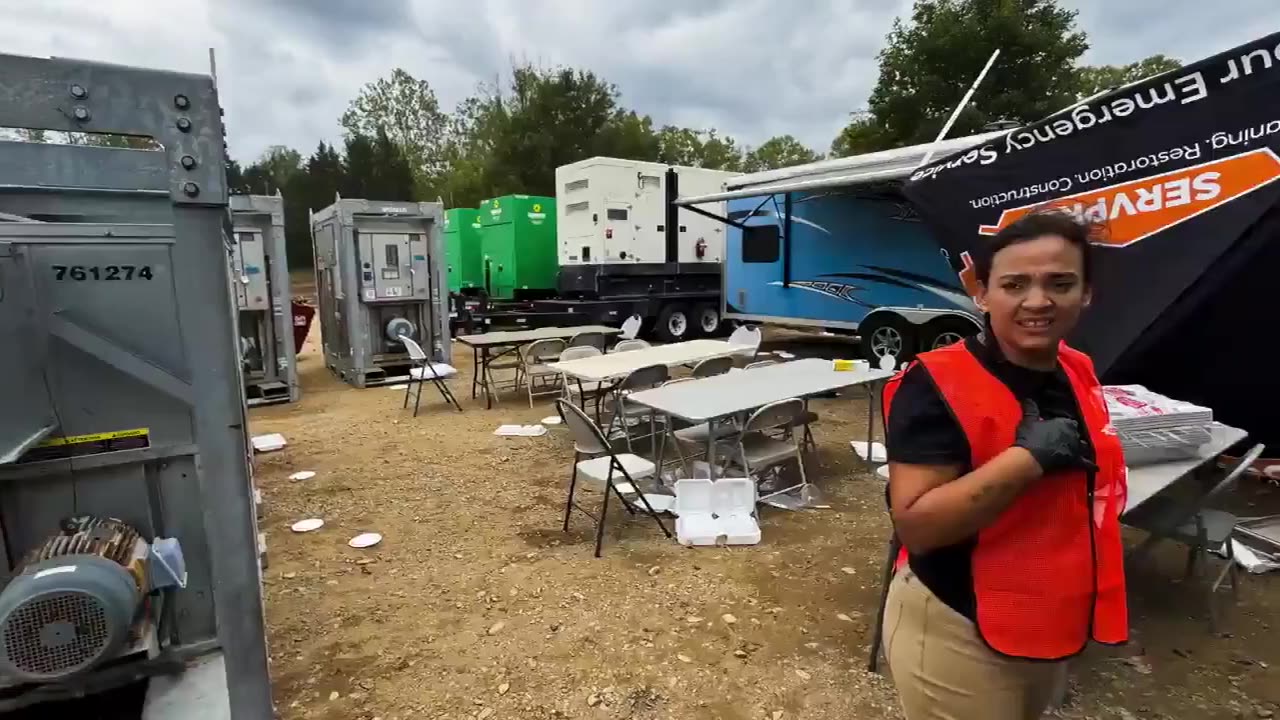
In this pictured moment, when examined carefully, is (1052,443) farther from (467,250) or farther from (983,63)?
(983,63)

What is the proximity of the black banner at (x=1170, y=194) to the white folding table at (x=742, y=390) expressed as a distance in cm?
173

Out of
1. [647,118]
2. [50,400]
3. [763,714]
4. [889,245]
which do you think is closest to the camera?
[50,400]

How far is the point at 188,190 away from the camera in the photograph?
134 centimetres

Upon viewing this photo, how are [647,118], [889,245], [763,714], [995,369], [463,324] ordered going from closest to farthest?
1. [995,369]
2. [763,714]
3. [889,245]
4. [463,324]
5. [647,118]

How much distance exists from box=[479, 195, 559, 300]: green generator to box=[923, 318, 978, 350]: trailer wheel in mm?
7373

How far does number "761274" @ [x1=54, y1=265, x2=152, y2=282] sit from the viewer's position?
6.53ft

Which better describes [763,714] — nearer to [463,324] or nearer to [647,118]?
[463,324]

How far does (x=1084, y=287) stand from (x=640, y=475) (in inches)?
116

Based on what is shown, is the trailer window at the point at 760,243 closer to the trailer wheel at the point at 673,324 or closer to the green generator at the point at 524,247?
the trailer wheel at the point at 673,324


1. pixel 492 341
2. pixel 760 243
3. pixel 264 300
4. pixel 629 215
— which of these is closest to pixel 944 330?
pixel 760 243

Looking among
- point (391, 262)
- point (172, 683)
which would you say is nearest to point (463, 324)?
point (391, 262)

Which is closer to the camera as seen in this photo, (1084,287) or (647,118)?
(1084,287)

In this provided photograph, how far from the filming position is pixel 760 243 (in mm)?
9664

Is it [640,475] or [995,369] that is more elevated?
[995,369]
